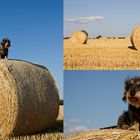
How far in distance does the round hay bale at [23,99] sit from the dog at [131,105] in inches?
124

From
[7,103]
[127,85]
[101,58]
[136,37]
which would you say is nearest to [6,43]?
[7,103]

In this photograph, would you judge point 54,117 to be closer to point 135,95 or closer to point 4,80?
point 4,80

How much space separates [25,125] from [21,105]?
481 millimetres

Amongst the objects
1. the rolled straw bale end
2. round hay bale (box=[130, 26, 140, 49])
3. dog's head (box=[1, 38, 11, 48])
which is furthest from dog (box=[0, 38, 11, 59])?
→ round hay bale (box=[130, 26, 140, 49])

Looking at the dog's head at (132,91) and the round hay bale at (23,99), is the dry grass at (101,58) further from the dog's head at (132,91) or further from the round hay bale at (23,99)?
the dog's head at (132,91)

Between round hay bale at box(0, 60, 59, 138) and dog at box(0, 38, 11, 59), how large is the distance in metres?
1.51

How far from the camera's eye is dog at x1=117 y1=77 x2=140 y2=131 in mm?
4708

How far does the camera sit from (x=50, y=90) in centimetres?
914

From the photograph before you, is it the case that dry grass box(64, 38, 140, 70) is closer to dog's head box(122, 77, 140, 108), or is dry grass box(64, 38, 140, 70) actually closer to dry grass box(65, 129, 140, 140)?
dog's head box(122, 77, 140, 108)

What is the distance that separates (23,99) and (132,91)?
360 cm

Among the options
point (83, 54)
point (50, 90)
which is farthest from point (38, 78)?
point (83, 54)

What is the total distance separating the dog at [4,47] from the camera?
33.7 ft

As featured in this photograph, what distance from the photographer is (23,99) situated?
7.95 m

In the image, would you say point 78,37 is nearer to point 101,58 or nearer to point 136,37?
point 136,37
